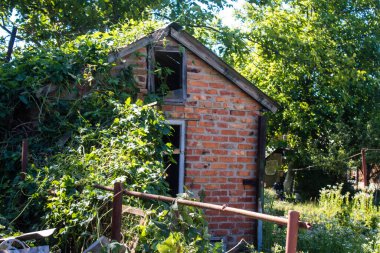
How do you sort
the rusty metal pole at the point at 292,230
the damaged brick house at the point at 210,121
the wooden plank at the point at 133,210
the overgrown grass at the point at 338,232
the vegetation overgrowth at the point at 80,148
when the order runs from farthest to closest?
the overgrown grass at the point at 338,232, the damaged brick house at the point at 210,121, the vegetation overgrowth at the point at 80,148, the wooden plank at the point at 133,210, the rusty metal pole at the point at 292,230

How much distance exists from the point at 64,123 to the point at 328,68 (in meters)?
11.8

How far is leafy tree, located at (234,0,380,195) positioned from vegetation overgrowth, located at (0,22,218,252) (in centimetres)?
1009

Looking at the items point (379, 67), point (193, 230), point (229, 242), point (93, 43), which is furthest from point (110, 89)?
point (379, 67)

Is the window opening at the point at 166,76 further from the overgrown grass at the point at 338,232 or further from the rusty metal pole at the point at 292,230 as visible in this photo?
the rusty metal pole at the point at 292,230

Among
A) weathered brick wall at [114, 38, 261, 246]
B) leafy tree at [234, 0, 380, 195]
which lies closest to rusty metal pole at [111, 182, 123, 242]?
weathered brick wall at [114, 38, 261, 246]

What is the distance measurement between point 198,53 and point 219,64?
1.24 feet

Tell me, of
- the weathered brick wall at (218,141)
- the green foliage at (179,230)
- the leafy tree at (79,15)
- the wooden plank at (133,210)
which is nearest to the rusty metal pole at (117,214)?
the wooden plank at (133,210)

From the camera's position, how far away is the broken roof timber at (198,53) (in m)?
7.07

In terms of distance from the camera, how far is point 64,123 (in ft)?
19.9

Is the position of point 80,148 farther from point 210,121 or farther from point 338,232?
point 338,232

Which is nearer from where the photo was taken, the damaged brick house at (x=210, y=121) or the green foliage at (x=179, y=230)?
the green foliage at (x=179, y=230)

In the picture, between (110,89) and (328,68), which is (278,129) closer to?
(328,68)

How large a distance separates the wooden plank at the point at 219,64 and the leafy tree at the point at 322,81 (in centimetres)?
844

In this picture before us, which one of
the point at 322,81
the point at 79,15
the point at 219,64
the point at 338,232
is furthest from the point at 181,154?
the point at 322,81
